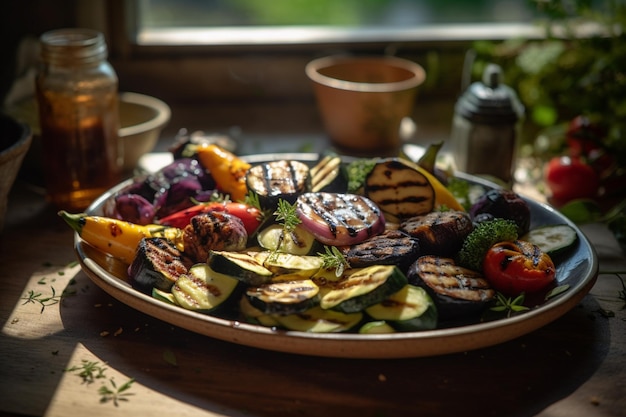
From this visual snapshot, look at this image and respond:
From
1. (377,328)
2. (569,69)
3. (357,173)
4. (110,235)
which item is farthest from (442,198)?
(569,69)

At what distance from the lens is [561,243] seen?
1.61 m

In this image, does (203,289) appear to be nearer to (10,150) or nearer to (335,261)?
(335,261)

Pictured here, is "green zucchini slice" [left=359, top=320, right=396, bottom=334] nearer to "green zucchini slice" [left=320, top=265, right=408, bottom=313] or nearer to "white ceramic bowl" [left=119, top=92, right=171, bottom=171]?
"green zucchini slice" [left=320, top=265, right=408, bottom=313]

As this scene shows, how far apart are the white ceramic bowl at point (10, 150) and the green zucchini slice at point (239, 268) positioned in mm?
583

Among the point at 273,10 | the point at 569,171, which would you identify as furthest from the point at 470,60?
the point at 273,10

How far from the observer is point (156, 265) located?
4.73 feet

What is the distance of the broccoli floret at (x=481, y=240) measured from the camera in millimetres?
1497

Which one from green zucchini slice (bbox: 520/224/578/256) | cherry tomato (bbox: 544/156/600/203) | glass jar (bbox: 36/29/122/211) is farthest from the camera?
cherry tomato (bbox: 544/156/600/203)

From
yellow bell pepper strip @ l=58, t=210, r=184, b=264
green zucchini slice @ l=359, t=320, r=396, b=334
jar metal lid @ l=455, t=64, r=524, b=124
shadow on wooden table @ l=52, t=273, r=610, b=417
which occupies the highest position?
jar metal lid @ l=455, t=64, r=524, b=124

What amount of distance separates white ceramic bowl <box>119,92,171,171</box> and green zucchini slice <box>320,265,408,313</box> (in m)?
1.05

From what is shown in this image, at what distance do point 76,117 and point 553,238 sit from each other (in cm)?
125

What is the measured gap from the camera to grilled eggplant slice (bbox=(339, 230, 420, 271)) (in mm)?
1437

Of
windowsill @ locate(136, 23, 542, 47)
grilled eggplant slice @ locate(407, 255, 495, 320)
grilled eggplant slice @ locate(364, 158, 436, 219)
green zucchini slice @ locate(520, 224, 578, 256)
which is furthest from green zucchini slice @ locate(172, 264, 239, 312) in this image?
windowsill @ locate(136, 23, 542, 47)

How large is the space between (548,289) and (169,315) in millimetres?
760
